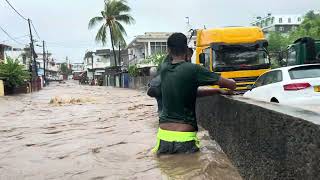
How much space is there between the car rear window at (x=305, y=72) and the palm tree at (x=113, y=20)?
44350mm

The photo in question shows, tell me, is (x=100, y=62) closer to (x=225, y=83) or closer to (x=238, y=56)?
(x=238, y=56)

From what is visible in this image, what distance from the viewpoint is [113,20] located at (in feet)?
180

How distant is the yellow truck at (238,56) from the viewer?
1555cm

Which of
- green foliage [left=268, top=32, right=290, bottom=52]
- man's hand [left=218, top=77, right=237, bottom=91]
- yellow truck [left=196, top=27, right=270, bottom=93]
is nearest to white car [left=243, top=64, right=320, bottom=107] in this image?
yellow truck [left=196, top=27, right=270, bottom=93]

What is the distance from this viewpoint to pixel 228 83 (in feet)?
17.0

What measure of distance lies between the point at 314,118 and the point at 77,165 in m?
4.01

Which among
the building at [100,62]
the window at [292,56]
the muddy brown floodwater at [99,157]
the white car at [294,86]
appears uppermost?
the building at [100,62]

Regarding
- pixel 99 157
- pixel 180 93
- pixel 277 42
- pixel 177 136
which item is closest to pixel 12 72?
pixel 99 157

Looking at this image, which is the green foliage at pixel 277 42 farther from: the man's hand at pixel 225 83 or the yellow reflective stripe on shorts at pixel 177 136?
the yellow reflective stripe on shorts at pixel 177 136

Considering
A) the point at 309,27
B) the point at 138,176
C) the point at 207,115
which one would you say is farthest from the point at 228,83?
the point at 309,27

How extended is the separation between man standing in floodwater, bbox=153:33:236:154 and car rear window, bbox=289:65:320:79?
5.90 m

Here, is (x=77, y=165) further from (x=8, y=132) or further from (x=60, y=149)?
(x=8, y=132)

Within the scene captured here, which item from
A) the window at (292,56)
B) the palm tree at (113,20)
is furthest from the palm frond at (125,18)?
the window at (292,56)

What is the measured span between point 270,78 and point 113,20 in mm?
44728
